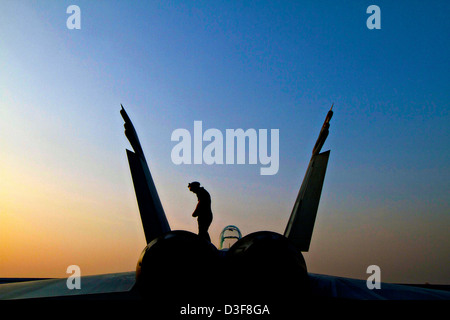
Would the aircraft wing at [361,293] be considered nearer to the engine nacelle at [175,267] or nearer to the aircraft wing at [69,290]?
the engine nacelle at [175,267]

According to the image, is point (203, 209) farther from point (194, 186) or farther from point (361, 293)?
point (361, 293)

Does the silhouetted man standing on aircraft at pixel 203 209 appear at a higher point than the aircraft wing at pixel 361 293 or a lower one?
higher

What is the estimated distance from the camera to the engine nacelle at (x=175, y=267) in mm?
3117

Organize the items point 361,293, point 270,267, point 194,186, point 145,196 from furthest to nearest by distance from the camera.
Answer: point 194,186
point 145,196
point 361,293
point 270,267

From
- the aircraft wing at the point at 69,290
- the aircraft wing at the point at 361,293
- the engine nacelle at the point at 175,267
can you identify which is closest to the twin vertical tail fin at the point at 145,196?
the aircraft wing at the point at 69,290

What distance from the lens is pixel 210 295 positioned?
10.3ft

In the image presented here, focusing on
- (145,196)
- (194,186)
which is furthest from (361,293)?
(194,186)

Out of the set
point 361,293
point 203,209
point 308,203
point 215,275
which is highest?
point 308,203

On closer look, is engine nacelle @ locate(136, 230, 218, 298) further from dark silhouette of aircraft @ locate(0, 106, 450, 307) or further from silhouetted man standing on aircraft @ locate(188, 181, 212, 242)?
silhouetted man standing on aircraft @ locate(188, 181, 212, 242)

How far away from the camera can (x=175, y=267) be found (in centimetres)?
316

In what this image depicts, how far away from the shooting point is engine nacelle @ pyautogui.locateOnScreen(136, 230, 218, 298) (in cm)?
312

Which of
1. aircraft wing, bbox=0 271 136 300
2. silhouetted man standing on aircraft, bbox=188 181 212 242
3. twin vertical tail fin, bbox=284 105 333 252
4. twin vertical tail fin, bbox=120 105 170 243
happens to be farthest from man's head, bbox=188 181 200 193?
aircraft wing, bbox=0 271 136 300

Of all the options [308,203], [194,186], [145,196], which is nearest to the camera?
[145,196]
